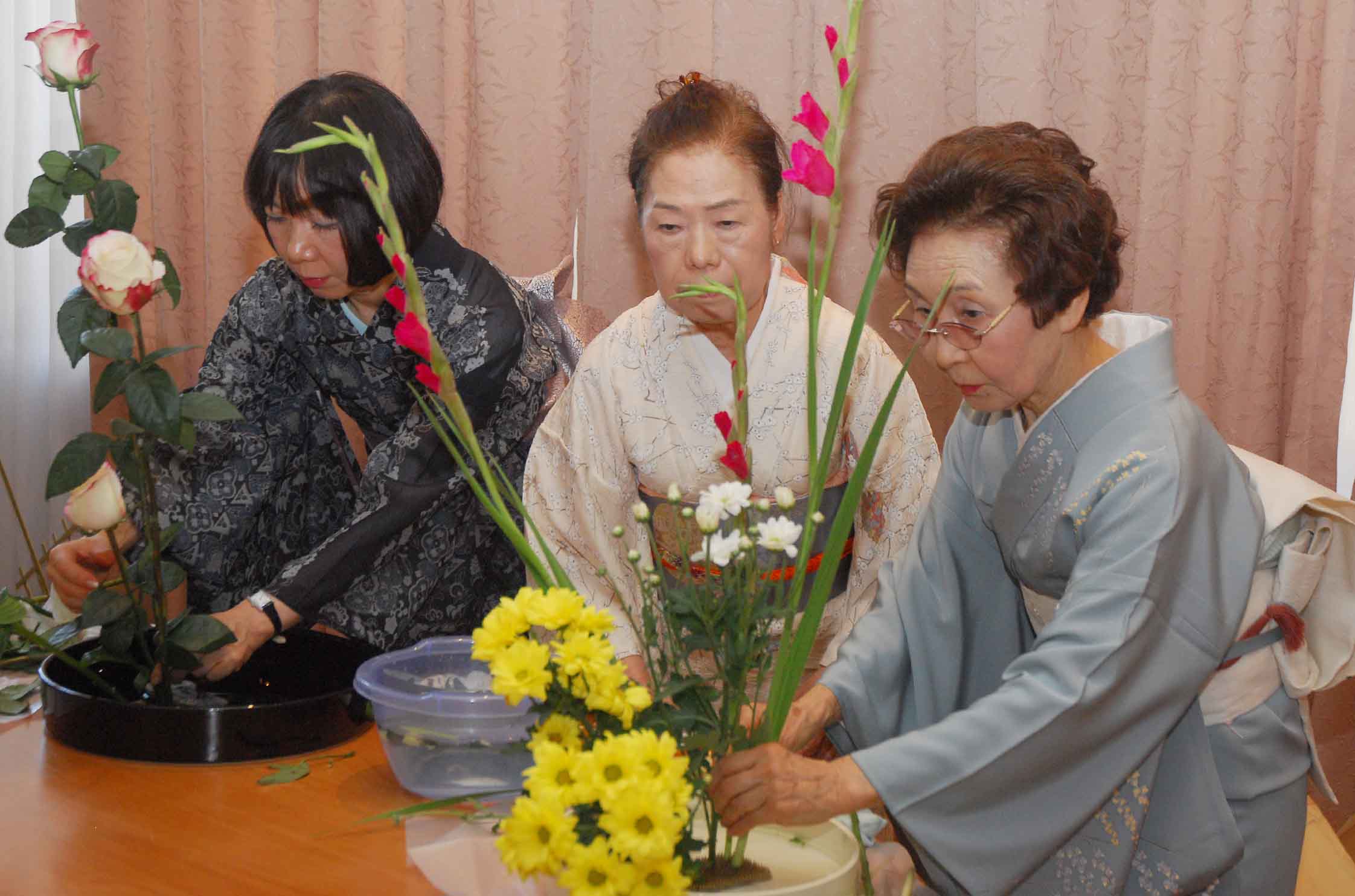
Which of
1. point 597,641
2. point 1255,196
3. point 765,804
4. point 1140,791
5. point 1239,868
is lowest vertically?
point 1239,868

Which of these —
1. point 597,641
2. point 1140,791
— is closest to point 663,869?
point 597,641

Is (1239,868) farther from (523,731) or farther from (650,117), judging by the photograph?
(650,117)

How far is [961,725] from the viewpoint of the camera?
1.14 metres

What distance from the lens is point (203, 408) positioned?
56.0 inches

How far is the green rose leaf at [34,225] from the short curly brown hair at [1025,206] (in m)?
0.89

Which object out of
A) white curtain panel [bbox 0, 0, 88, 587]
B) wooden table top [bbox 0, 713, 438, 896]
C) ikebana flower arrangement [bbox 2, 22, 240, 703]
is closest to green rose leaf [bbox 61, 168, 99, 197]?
ikebana flower arrangement [bbox 2, 22, 240, 703]

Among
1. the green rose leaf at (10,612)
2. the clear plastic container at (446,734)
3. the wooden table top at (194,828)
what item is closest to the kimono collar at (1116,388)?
the clear plastic container at (446,734)

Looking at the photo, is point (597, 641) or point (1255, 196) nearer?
point (597, 641)

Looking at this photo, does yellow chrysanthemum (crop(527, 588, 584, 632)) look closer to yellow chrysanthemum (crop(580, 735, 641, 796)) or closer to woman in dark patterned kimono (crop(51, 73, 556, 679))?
yellow chrysanthemum (crop(580, 735, 641, 796))

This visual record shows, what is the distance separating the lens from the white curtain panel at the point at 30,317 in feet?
9.78

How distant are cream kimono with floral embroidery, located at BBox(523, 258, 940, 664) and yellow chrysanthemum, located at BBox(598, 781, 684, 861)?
0.90 metres

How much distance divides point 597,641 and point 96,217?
2.78 ft

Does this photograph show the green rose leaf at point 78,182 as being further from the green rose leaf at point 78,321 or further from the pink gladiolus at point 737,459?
the pink gladiolus at point 737,459

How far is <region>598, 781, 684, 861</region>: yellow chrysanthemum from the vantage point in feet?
2.78
